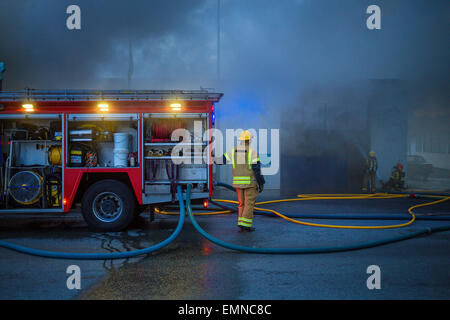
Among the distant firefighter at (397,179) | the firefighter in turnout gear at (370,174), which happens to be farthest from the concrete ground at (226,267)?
the distant firefighter at (397,179)

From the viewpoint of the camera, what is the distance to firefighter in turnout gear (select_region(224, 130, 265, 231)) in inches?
201

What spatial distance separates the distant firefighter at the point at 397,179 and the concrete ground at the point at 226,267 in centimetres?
694

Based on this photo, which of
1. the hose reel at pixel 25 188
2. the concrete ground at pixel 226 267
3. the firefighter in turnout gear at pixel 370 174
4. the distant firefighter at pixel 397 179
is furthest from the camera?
the distant firefighter at pixel 397 179

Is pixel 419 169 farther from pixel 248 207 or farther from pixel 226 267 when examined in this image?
pixel 226 267

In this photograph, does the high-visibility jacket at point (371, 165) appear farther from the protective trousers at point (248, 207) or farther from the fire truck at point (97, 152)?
the fire truck at point (97, 152)

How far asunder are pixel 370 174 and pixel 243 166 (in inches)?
292

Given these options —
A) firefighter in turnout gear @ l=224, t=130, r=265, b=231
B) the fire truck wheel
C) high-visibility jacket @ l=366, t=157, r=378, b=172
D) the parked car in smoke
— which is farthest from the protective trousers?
the parked car in smoke

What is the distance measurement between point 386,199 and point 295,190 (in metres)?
2.71

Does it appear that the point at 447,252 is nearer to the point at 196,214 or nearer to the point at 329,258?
the point at 329,258

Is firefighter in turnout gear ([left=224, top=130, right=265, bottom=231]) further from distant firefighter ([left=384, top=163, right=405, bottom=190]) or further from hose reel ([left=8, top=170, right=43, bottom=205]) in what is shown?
distant firefighter ([left=384, top=163, right=405, bottom=190])

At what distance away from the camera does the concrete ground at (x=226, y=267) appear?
9.41 feet
